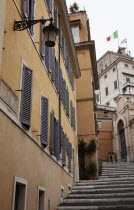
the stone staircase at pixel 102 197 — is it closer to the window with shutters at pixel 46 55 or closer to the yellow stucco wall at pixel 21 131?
the yellow stucco wall at pixel 21 131

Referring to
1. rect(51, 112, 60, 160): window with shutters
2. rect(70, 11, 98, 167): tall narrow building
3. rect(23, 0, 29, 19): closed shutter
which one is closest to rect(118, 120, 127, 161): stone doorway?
rect(70, 11, 98, 167): tall narrow building

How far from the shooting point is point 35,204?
6629 millimetres

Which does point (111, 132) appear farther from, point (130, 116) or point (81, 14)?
point (81, 14)

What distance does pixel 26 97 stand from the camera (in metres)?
6.50

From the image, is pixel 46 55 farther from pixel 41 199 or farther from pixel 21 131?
pixel 41 199

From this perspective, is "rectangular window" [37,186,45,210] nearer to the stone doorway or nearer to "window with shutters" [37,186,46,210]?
"window with shutters" [37,186,46,210]

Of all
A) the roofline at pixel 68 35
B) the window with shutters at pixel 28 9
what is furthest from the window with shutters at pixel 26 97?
the roofline at pixel 68 35

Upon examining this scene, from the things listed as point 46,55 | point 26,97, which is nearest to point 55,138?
point 46,55

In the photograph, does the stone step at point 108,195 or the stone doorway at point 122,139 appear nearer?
the stone step at point 108,195

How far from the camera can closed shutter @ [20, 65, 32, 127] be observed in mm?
6195

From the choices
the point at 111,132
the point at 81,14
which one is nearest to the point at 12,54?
the point at 81,14

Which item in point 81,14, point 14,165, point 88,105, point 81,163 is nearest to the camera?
point 14,165

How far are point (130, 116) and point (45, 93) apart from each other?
2788 centimetres

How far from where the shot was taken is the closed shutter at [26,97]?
6195 mm
